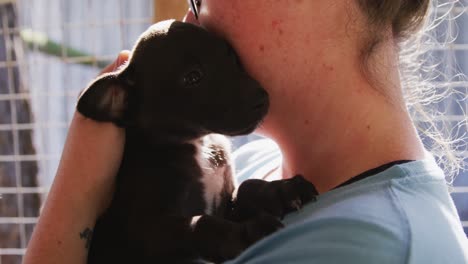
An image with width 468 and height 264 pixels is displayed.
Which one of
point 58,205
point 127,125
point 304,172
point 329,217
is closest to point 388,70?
point 304,172

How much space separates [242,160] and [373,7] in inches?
24.6

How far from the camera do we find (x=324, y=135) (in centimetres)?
132

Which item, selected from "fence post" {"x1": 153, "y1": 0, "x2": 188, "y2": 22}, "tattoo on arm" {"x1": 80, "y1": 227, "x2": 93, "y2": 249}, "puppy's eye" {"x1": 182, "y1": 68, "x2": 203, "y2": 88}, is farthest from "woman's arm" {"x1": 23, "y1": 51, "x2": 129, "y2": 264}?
"fence post" {"x1": 153, "y1": 0, "x2": 188, "y2": 22}

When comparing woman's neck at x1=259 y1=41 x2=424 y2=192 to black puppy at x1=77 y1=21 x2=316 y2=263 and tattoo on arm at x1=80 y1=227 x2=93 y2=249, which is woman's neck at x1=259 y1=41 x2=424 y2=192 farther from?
tattoo on arm at x1=80 y1=227 x2=93 y2=249

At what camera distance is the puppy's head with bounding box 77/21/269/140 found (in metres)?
1.31

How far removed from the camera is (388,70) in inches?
52.4

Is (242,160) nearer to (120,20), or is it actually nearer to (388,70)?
(388,70)

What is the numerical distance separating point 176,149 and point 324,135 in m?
0.35

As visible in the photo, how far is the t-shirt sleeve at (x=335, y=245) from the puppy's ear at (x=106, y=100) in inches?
18.8

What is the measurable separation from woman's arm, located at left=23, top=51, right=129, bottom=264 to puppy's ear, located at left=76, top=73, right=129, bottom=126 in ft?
0.10

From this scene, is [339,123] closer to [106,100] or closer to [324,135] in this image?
[324,135]

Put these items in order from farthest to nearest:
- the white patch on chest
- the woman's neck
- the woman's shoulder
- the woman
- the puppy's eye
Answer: the woman's shoulder → the white patch on chest → the puppy's eye → the woman's neck → the woman

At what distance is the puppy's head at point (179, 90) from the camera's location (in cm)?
131

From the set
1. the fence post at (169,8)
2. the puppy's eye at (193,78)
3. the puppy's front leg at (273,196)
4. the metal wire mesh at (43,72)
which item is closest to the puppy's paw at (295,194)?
the puppy's front leg at (273,196)
